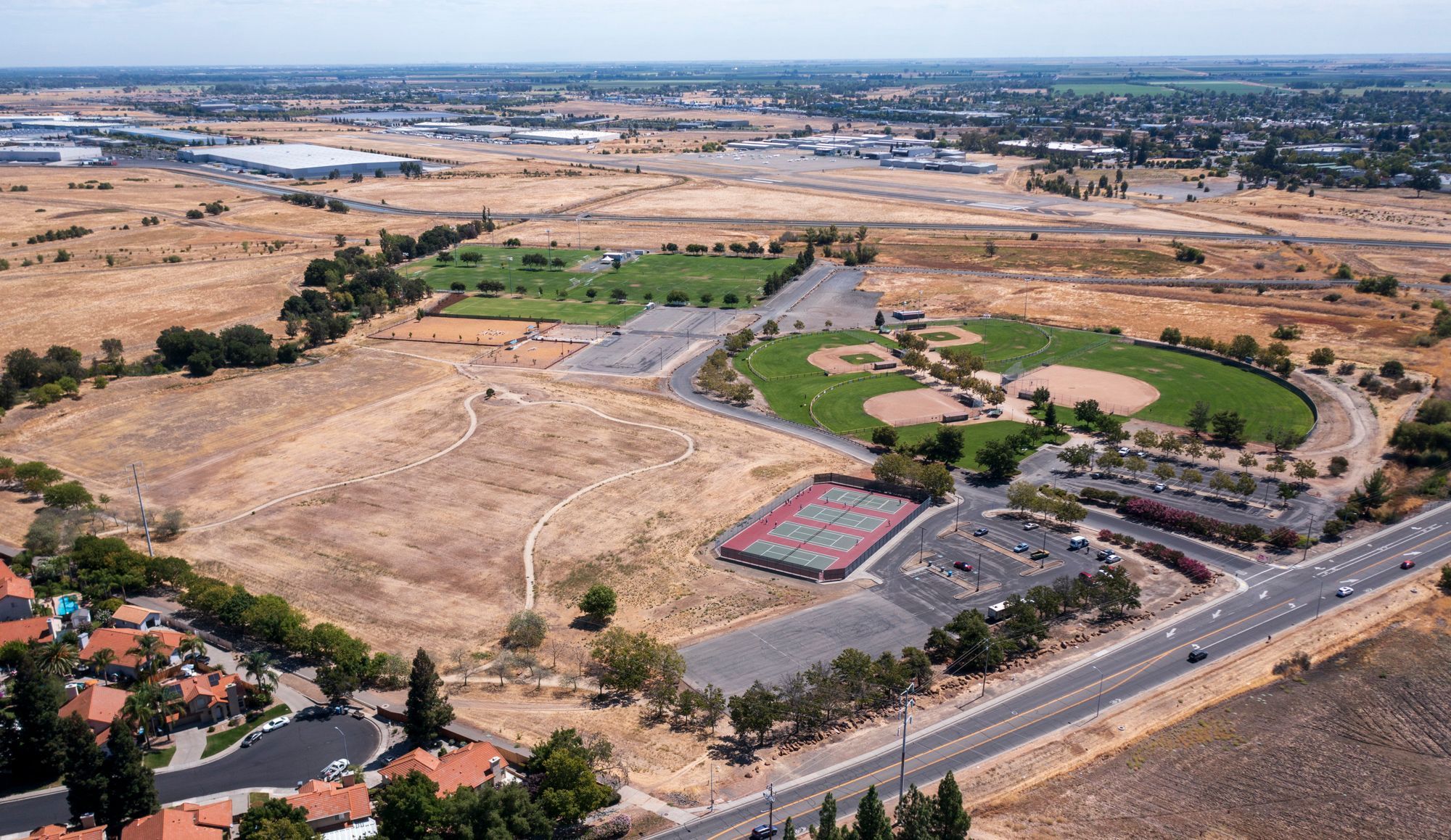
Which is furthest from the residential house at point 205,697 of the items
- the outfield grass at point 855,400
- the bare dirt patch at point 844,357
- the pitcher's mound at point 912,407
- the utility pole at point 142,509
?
the bare dirt patch at point 844,357

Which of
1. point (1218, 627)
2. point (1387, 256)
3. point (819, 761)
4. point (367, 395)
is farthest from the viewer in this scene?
point (1387, 256)

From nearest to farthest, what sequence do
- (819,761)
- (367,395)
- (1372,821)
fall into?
(1372,821)
(819,761)
(367,395)

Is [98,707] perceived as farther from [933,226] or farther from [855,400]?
[933,226]

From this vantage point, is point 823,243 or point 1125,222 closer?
point 823,243

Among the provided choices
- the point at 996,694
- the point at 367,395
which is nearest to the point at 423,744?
Result: the point at 996,694

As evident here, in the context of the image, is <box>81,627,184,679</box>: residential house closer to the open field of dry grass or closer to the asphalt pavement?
the asphalt pavement

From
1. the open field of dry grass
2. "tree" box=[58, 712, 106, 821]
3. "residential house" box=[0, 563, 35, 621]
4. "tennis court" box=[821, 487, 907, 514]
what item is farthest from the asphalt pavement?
the open field of dry grass

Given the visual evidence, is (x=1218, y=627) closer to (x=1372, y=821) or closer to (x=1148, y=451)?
(x=1372, y=821)

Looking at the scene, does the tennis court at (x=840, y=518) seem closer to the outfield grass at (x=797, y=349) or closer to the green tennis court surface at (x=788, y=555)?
the green tennis court surface at (x=788, y=555)
